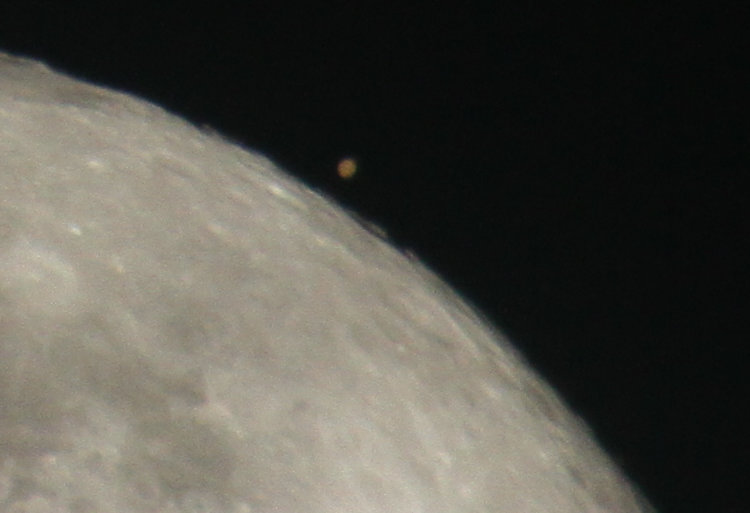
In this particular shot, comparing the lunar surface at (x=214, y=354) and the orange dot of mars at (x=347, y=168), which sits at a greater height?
the lunar surface at (x=214, y=354)

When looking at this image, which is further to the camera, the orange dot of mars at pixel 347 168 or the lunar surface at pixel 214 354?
the orange dot of mars at pixel 347 168

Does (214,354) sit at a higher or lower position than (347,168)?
higher

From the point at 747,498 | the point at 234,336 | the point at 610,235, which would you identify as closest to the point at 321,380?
the point at 234,336

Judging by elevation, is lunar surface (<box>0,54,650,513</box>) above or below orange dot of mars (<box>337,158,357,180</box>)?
above

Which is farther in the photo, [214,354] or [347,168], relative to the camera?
[347,168]

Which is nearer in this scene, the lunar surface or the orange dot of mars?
the lunar surface
